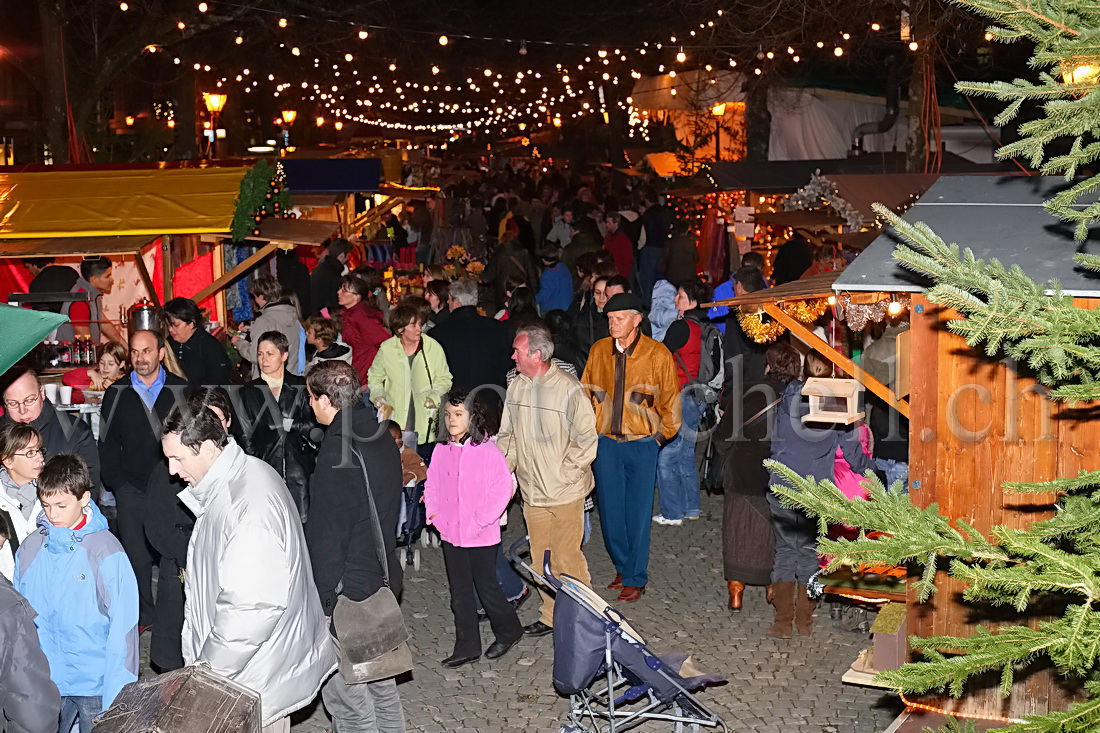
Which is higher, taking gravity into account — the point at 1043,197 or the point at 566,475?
the point at 1043,197

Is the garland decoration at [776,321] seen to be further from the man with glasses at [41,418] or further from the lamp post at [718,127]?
the lamp post at [718,127]

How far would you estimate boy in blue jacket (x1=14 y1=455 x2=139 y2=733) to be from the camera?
4949mm

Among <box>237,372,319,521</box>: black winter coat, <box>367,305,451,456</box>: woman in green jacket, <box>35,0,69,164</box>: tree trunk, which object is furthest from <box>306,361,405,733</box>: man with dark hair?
<box>35,0,69,164</box>: tree trunk

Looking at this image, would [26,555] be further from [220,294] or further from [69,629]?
[220,294]

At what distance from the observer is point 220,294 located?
43.9ft

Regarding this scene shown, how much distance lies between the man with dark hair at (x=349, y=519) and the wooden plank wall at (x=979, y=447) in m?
2.49

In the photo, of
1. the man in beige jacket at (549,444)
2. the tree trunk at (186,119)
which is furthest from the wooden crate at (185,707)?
the tree trunk at (186,119)

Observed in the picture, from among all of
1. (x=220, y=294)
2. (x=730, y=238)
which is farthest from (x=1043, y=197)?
(x=730, y=238)

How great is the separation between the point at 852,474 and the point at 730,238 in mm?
12763

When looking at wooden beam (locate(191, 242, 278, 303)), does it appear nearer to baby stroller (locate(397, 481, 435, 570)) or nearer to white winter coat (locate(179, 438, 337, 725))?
baby stroller (locate(397, 481, 435, 570))

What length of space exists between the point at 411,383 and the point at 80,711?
410 centimetres

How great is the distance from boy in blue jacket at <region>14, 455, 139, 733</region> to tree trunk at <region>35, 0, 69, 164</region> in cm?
1624

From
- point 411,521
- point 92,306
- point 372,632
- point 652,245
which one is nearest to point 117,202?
point 92,306

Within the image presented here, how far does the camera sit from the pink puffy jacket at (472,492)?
270 inches
